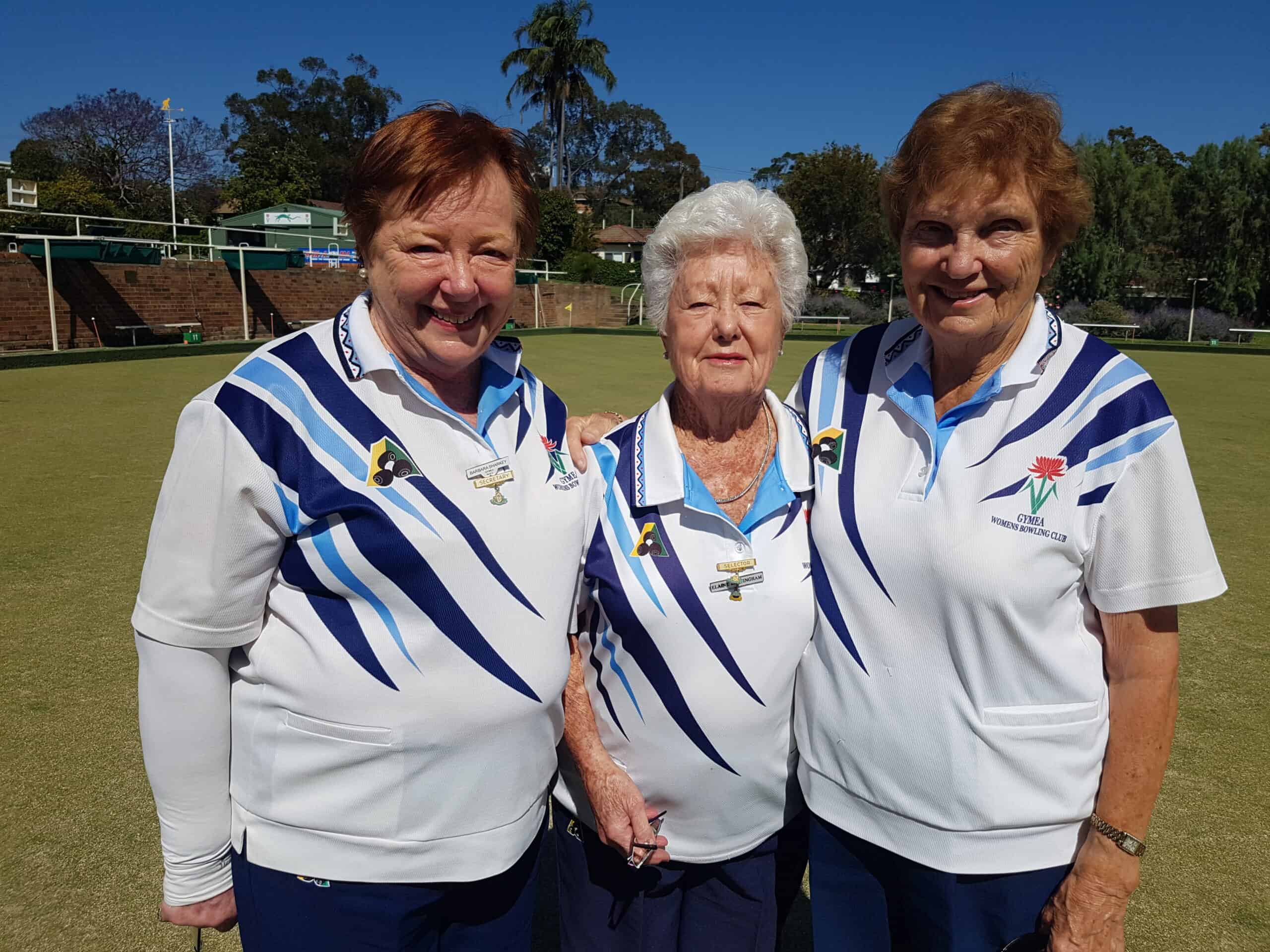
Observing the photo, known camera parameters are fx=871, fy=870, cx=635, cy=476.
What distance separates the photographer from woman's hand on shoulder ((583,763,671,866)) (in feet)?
7.14

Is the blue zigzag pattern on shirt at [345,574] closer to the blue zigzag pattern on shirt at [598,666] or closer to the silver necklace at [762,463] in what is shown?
the blue zigzag pattern on shirt at [598,666]

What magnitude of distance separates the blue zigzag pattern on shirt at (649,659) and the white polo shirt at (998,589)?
0.99ft

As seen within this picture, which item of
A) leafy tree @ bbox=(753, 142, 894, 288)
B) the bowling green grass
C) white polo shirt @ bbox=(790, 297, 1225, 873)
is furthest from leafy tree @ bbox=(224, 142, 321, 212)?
white polo shirt @ bbox=(790, 297, 1225, 873)

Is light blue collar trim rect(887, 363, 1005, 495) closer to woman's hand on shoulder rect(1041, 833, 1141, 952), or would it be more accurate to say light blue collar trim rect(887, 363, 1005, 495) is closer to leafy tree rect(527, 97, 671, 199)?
woman's hand on shoulder rect(1041, 833, 1141, 952)

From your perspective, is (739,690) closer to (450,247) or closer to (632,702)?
(632,702)

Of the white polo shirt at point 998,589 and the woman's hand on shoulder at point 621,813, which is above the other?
the white polo shirt at point 998,589

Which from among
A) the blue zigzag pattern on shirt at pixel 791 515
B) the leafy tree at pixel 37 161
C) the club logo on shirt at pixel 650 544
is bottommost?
the club logo on shirt at pixel 650 544

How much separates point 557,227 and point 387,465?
166 feet

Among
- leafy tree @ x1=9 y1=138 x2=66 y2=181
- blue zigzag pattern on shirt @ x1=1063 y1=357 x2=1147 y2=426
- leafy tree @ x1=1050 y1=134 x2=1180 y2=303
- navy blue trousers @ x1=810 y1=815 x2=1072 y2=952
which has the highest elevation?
leafy tree @ x1=9 y1=138 x2=66 y2=181

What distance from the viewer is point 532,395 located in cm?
226

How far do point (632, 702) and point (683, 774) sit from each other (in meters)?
0.23

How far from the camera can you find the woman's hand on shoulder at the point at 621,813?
7.14ft

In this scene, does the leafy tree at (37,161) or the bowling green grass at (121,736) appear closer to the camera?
the bowling green grass at (121,736)

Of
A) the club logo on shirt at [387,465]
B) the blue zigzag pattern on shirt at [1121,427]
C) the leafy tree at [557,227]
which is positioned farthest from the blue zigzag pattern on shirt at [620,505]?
the leafy tree at [557,227]
